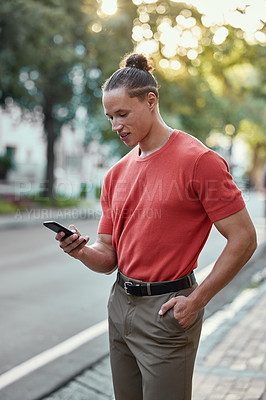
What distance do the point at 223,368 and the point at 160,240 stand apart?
256 cm

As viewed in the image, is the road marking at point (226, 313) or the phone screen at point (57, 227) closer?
the phone screen at point (57, 227)

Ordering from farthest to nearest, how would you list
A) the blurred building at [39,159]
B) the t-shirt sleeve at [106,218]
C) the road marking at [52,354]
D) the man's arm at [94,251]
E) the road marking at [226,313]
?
the blurred building at [39,159]
the road marking at [226,313]
the road marking at [52,354]
the t-shirt sleeve at [106,218]
the man's arm at [94,251]

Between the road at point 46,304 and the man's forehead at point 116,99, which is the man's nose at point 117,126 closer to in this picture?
the man's forehead at point 116,99

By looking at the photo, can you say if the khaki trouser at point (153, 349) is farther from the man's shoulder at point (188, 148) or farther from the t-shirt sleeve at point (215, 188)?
the man's shoulder at point (188, 148)

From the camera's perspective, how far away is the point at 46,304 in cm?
656

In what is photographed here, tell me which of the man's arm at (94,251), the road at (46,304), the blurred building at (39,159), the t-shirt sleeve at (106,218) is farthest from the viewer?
the blurred building at (39,159)

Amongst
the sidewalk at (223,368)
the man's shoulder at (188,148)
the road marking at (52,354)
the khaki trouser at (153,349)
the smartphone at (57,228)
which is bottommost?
the road marking at (52,354)

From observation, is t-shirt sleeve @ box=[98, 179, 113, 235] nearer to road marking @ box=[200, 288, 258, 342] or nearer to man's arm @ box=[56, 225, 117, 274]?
man's arm @ box=[56, 225, 117, 274]

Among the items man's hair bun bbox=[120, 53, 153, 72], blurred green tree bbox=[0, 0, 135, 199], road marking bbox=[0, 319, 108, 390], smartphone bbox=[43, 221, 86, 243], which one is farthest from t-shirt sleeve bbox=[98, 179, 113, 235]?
blurred green tree bbox=[0, 0, 135, 199]

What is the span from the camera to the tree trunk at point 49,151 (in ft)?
72.0

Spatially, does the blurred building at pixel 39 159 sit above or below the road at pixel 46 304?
below

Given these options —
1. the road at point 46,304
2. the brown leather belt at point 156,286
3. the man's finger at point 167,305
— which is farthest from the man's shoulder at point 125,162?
the road at point 46,304

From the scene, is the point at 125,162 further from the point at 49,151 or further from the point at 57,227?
the point at 49,151

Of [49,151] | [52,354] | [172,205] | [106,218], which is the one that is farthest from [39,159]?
[172,205]
